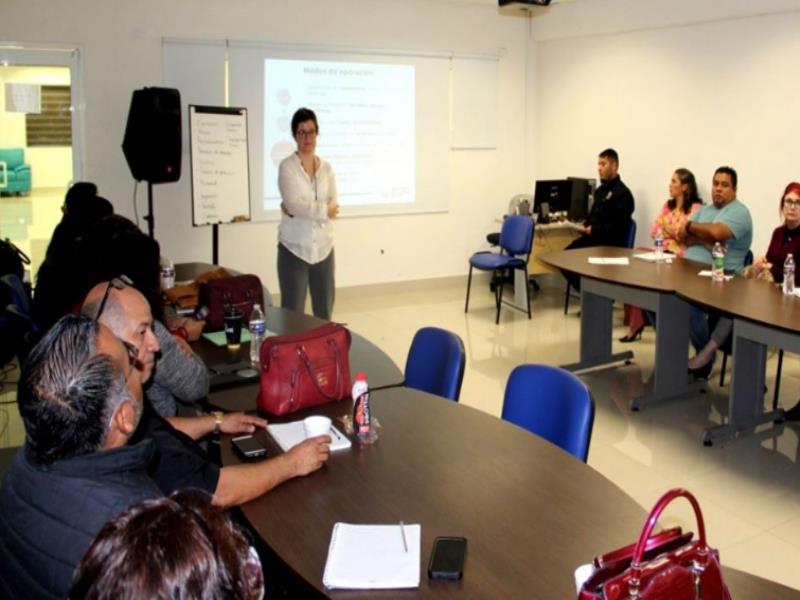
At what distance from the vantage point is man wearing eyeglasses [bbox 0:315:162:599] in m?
1.53

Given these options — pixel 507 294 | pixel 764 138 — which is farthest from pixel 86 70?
pixel 764 138

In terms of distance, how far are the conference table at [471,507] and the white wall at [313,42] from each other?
531cm

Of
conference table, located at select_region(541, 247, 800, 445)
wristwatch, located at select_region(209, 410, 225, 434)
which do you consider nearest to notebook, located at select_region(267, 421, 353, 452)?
wristwatch, located at select_region(209, 410, 225, 434)

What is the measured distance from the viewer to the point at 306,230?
18.0 feet

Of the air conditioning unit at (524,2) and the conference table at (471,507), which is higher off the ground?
the air conditioning unit at (524,2)

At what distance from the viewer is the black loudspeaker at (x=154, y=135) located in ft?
21.4

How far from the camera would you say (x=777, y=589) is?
1.72m

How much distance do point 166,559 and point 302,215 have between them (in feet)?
15.2

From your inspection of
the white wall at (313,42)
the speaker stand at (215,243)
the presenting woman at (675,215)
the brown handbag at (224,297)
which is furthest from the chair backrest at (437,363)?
the white wall at (313,42)

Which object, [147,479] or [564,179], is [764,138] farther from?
[147,479]

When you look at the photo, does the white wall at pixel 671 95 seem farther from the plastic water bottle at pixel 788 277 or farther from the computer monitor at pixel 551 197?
the plastic water bottle at pixel 788 277

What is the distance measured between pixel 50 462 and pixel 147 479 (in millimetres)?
199

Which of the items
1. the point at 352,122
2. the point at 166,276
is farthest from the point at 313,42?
the point at 166,276

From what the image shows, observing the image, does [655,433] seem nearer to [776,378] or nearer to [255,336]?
[776,378]
